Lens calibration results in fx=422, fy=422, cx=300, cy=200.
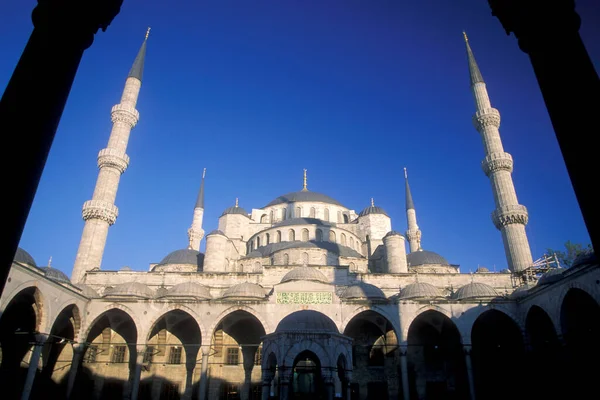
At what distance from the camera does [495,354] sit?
18.9 metres

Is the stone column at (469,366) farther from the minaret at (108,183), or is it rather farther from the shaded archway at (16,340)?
the minaret at (108,183)

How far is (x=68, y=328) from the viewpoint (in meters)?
18.5

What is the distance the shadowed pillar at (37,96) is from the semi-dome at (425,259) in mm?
25980

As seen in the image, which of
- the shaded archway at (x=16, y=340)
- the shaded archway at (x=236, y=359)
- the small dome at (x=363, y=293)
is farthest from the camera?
the shaded archway at (x=236, y=359)

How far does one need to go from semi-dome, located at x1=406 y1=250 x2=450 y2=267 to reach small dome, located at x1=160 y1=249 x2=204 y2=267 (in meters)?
13.6

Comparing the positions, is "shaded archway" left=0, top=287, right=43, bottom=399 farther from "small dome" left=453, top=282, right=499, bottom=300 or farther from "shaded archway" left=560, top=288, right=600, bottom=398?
"shaded archway" left=560, top=288, right=600, bottom=398

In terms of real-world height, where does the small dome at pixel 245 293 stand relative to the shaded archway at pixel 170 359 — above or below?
above

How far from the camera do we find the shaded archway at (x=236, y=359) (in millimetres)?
19219

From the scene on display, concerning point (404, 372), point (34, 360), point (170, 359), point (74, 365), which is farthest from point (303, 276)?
point (34, 360)

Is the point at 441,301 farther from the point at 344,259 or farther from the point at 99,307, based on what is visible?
the point at 99,307

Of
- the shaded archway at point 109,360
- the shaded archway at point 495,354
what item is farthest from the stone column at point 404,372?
the shaded archway at point 109,360

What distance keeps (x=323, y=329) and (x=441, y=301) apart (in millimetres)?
9933

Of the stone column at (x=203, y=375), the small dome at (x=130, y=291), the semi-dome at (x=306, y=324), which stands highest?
the small dome at (x=130, y=291)

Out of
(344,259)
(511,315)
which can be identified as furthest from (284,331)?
(344,259)
